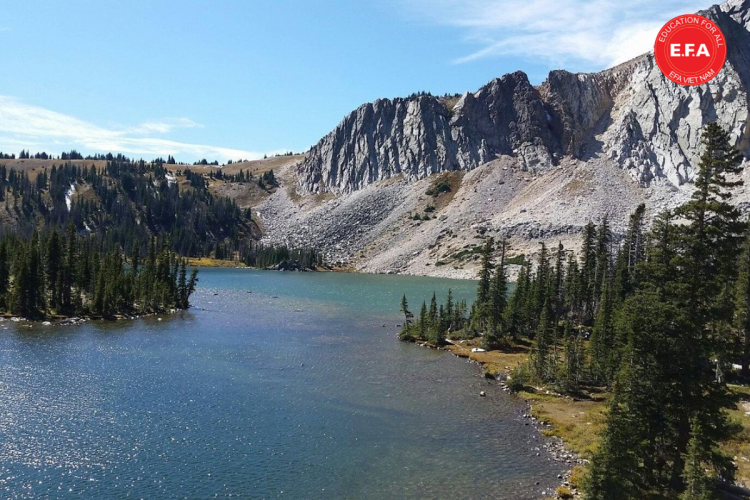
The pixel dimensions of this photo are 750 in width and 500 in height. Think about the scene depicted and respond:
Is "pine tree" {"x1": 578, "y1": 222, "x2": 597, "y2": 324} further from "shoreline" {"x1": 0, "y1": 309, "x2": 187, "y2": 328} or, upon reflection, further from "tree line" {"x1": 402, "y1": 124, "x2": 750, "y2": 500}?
"shoreline" {"x1": 0, "y1": 309, "x2": 187, "y2": 328}

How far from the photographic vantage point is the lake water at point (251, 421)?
34.1m

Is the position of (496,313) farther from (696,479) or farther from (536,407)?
(696,479)

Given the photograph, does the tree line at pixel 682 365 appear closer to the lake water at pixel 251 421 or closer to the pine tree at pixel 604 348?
the lake water at pixel 251 421

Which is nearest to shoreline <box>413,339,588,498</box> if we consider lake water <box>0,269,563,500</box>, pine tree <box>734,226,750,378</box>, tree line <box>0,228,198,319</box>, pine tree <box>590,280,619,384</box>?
lake water <box>0,269,563,500</box>

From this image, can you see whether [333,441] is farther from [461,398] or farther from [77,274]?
[77,274]

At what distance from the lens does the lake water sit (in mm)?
34125

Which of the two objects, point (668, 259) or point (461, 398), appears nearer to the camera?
point (668, 259)

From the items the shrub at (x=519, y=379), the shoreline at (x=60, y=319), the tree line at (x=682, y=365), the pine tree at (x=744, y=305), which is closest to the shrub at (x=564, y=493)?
the tree line at (x=682, y=365)

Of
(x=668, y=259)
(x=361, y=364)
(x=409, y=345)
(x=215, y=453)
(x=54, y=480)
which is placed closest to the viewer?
(x=668, y=259)

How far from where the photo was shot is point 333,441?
4138cm

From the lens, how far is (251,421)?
45.4m

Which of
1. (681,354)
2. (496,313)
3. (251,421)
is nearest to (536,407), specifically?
(681,354)

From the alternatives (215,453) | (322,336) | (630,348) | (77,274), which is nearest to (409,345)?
(322,336)

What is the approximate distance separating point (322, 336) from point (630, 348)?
6051 cm
